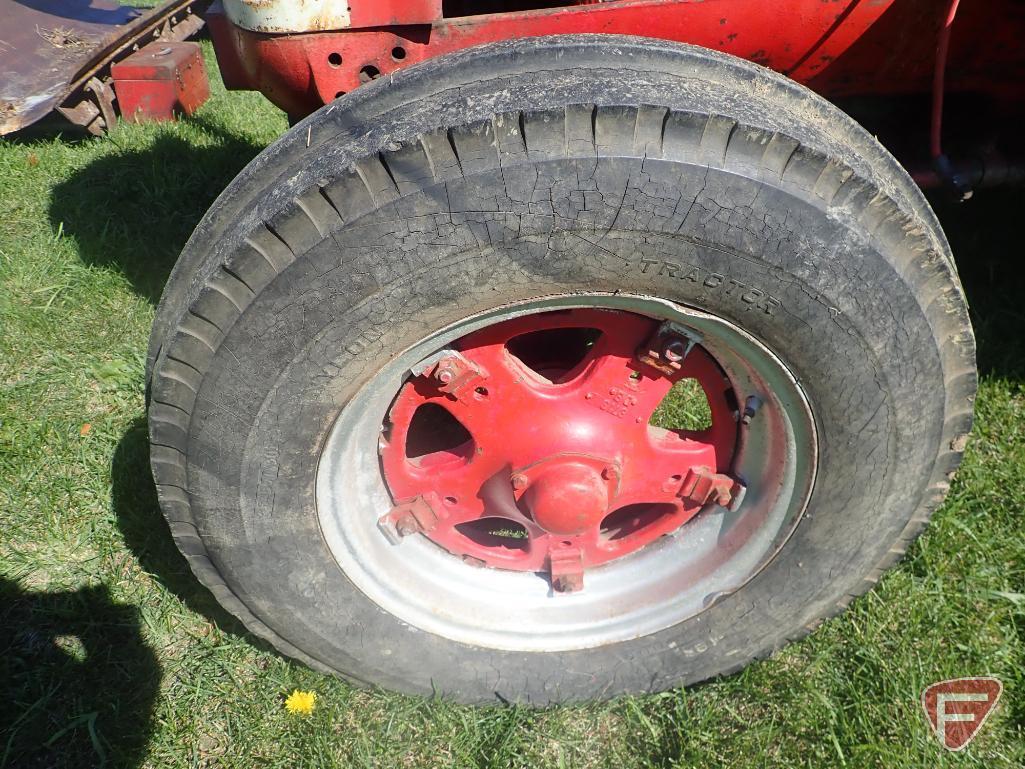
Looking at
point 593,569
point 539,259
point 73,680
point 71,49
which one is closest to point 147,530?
point 73,680

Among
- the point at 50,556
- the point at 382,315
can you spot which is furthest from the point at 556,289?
the point at 50,556

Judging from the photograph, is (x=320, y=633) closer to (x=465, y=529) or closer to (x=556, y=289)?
(x=465, y=529)

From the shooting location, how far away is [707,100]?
1.27 m

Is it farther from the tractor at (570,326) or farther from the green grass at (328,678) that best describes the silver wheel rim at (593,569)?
the green grass at (328,678)

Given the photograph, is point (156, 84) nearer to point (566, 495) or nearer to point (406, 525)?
point (406, 525)

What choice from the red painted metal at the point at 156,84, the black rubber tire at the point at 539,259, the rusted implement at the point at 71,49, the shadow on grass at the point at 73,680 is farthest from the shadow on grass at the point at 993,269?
the rusted implement at the point at 71,49

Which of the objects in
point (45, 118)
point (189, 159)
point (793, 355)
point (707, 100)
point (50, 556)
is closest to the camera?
point (707, 100)

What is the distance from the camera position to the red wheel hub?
5.07 ft

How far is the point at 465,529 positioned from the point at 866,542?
96cm

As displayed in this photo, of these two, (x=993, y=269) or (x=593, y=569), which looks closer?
(x=593, y=569)

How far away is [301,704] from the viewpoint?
5.88 feet

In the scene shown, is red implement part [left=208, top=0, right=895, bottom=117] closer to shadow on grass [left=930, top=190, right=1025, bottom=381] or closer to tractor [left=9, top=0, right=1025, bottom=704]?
tractor [left=9, top=0, right=1025, bottom=704]

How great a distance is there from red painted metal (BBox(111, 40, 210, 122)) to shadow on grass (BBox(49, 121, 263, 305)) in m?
0.33

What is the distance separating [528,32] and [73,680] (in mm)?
1864
